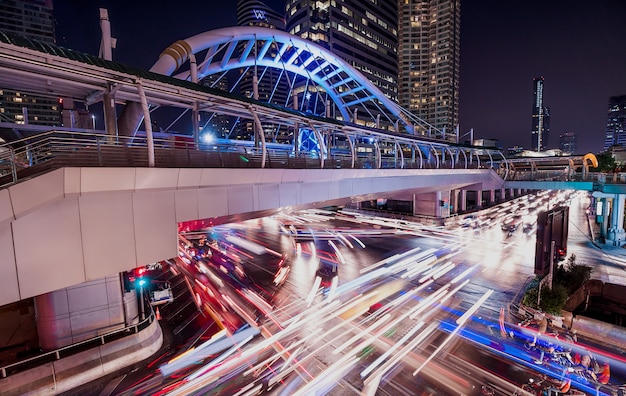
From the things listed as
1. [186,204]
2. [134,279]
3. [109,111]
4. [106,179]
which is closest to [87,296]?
[134,279]

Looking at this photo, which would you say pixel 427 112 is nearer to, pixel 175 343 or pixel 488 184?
pixel 488 184

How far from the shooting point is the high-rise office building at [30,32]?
91.8 meters

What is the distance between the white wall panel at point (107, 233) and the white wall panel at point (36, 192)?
84 centimetres

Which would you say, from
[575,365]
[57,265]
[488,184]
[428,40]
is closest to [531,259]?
[575,365]

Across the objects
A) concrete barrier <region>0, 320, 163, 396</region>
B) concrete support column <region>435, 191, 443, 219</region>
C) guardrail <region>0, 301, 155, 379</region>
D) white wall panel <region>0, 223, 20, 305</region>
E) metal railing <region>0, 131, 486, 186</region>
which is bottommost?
concrete barrier <region>0, 320, 163, 396</region>

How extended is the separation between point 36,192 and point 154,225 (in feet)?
9.91

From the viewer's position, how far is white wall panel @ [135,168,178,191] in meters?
8.75

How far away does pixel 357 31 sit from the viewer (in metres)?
97.8

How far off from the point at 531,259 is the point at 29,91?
3030 cm

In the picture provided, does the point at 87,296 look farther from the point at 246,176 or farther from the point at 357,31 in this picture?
the point at 357,31

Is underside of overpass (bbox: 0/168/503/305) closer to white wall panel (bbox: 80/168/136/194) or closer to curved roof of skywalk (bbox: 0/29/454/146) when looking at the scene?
white wall panel (bbox: 80/168/136/194)

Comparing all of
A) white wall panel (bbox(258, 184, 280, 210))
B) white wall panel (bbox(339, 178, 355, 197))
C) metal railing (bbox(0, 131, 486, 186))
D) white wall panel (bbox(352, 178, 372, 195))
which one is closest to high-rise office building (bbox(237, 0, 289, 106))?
white wall panel (bbox(352, 178, 372, 195))

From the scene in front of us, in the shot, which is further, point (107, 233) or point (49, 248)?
point (107, 233)

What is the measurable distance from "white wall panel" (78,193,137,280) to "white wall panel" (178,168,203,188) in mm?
1600
